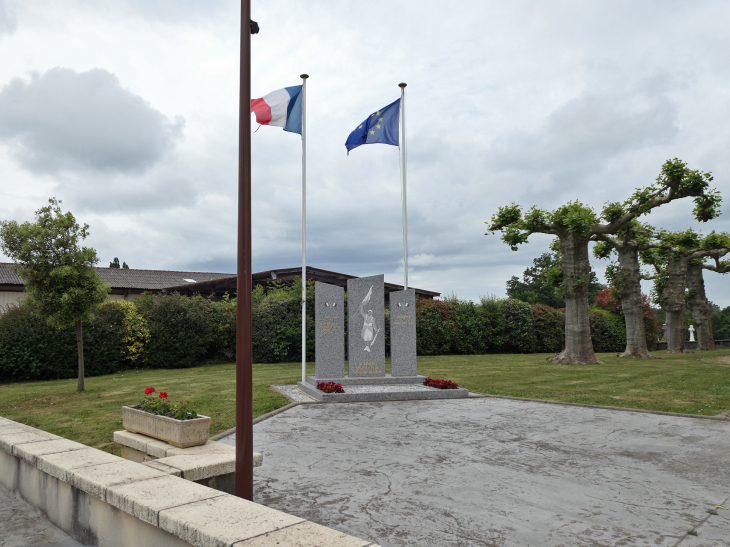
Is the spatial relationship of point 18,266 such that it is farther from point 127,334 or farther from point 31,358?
point 127,334

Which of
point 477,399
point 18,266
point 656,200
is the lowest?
point 477,399

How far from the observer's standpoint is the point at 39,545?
3371 mm

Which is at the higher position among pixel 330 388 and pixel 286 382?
pixel 330 388

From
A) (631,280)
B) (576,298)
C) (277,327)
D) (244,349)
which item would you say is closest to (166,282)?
(277,327)

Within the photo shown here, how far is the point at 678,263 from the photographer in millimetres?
24594

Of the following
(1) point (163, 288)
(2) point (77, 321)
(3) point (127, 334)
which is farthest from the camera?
(1) point (163, 288)

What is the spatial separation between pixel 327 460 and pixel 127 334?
602 inches

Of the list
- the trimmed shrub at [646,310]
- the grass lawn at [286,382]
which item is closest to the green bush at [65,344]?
the grass lawn at [286,382]

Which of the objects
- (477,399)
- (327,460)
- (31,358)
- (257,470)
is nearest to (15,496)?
(257,470)

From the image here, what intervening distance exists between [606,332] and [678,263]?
710 centimetres

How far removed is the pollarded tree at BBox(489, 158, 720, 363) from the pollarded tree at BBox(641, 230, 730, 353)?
2.20 meters

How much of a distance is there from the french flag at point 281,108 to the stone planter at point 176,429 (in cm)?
916

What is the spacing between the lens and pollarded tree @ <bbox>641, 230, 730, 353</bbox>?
22.0 meters

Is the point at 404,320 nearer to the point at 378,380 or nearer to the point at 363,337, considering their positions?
the point at 363,337
